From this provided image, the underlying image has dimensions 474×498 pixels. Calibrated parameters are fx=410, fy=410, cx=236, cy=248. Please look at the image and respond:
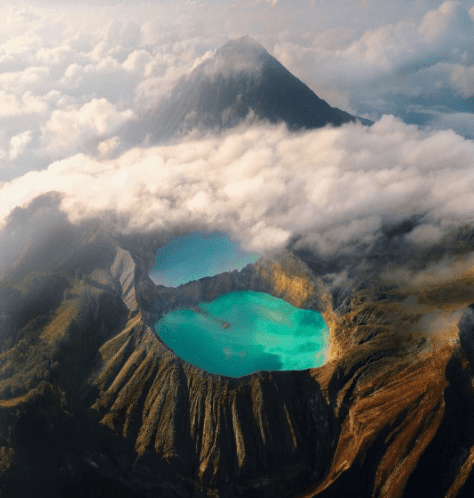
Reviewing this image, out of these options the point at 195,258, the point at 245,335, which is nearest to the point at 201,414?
the point at 245,335

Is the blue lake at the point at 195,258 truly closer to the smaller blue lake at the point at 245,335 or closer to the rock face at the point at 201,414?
the smaller blue lake at the point at 245,335

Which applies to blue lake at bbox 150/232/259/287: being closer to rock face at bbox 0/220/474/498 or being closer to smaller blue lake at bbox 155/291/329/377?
smaller blue lake at bbox 155/291/329/377

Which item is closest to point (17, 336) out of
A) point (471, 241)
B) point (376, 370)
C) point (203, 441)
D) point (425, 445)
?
point (203, 441)

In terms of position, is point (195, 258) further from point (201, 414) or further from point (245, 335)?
point (201, 414)

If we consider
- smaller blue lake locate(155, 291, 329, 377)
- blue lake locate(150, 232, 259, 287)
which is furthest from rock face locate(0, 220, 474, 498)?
blue lake locate(150, 232, 259, 287)

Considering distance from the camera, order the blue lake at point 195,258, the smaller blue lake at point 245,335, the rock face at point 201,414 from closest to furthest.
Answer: the rock face at point 201,414 < the smaller blue lake at point 245,335 < the blue lake at point 195,258

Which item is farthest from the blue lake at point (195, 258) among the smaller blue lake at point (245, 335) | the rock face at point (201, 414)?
the rock face at point (201, 414)

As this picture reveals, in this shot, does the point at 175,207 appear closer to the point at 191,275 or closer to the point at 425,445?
the point at 191,275
